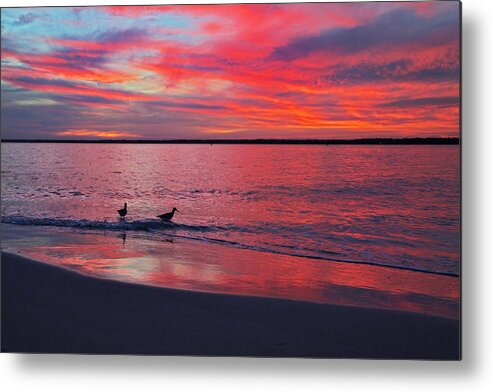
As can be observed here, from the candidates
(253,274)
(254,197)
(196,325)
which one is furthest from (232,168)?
(196,325)

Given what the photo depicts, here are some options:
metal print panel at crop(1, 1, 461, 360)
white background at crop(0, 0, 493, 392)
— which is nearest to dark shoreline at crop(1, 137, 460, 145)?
metal print panel at crop(1, 1, 461, 360)

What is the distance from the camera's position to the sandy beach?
3.54 metres

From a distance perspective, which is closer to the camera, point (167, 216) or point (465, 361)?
point (465, 361)

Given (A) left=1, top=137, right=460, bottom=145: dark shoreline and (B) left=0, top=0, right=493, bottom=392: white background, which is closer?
(B) left=0, top=0, right=493, bottom=392: white background

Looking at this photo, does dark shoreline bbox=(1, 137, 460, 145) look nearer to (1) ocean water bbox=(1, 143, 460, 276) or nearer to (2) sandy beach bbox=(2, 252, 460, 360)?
(1) ocean water bbox=(1, 143, 460, 276)

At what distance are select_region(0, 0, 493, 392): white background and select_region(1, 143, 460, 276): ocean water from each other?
0.48ft

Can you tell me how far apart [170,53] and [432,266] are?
2044 mm

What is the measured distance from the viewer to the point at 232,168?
4.55 metres

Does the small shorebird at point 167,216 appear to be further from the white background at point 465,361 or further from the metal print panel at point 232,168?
the white background at point 465,361

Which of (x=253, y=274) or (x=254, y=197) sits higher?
(x=254, y=197)

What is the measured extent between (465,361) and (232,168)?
6.70ft

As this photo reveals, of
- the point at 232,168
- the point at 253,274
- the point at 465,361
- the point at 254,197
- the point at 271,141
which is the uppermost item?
the point at 271,141

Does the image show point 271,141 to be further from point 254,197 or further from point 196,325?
point 196,325

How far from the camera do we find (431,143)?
3.71 metres
